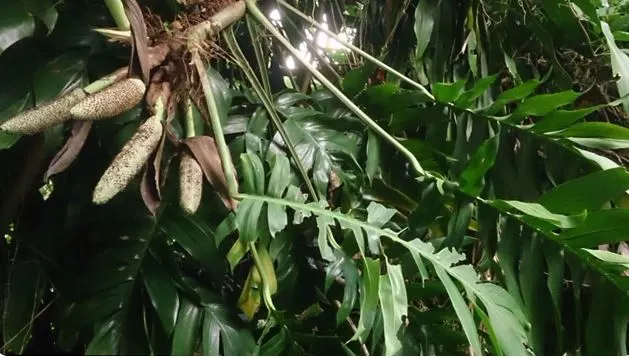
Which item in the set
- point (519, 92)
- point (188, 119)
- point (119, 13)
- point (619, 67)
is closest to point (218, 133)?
point (188, 119)

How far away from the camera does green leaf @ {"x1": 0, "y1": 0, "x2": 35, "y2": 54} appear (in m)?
0.52

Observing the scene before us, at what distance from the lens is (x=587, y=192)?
2.16 feet

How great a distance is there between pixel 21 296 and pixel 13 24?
0.34m

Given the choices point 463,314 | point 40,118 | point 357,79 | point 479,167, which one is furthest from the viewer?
point 357,79

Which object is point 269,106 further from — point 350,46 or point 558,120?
point 558,120

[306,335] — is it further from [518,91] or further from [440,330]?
[518,91]

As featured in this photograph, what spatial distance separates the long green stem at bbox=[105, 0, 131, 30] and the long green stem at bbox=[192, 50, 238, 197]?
75 millimetres

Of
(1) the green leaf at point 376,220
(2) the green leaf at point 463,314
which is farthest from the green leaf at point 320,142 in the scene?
(2) the green leaf at point 463,314

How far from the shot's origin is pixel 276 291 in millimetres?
681

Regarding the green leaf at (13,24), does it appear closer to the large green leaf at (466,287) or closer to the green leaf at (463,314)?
the large green leaf at (466,287)

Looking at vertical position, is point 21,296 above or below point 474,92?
below

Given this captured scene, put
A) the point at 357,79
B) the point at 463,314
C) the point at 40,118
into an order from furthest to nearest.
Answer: the point at 357,79, the point at 463,314, the point at 40,118

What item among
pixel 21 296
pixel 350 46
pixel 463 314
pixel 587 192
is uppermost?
pixel 350 46

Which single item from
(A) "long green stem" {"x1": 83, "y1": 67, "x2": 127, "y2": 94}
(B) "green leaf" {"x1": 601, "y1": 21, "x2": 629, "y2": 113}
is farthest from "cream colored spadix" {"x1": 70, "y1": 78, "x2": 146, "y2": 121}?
(B) "green leaf" {"x1": 601, "y1": 21, "x2": 629, "y2": 113}
